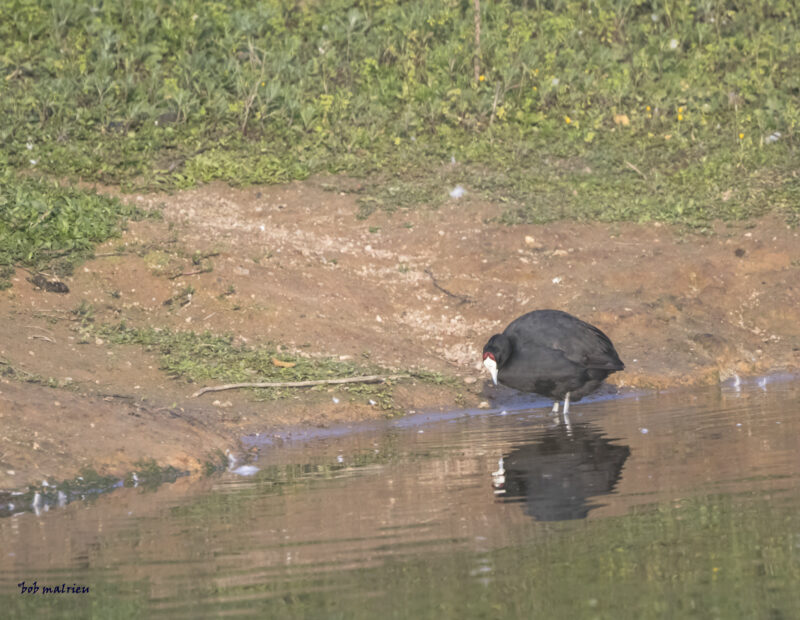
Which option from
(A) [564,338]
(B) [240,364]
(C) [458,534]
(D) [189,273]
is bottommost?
(C) [458,534]

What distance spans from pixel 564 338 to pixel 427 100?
7954 mm

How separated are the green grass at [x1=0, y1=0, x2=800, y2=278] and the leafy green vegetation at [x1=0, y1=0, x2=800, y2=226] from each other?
0.11ft

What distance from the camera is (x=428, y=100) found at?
17.7m

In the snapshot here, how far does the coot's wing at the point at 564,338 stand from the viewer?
34.3ft

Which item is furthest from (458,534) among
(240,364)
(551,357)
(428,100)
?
(428,100)

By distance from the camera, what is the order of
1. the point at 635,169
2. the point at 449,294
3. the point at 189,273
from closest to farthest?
the point at 189,273
the point at 449,294
the point at 635,169

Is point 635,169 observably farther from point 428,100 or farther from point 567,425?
point 567,425

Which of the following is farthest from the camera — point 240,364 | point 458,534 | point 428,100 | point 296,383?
point 428,100

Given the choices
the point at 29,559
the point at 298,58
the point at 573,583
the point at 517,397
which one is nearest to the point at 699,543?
the point at 573,583

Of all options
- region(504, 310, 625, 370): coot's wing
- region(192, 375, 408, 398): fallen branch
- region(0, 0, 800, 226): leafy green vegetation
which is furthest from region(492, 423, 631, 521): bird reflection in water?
region(0, 0, 800, 226): leafy green vegetation

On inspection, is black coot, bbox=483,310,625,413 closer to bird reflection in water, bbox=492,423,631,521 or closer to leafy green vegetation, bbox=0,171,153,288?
bird reflection in water, bbox=492,423,631,521

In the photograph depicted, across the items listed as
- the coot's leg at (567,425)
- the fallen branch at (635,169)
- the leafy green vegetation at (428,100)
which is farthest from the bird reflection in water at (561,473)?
the fallen branch at (635,169)

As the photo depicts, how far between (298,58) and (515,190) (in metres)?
4.58

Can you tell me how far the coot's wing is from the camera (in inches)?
411
